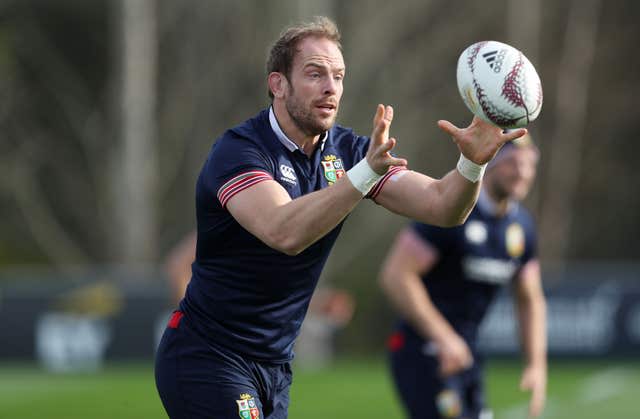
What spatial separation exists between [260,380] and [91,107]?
25.7 m

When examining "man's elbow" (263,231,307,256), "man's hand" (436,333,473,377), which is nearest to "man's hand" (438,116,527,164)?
"man's elbow" (263,231,307,256)

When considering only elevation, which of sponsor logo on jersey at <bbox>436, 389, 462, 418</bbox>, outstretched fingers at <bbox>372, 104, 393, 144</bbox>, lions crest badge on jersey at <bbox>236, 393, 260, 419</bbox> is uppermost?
outstretched fingers at <bbox>372, 104, 393, 144</bbox>

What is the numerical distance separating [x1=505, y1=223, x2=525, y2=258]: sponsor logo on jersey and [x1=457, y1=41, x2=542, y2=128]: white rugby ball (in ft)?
8.61

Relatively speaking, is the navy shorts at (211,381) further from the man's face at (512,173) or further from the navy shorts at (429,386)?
the man's face at (512,173)

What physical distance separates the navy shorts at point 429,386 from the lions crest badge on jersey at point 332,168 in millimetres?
2205

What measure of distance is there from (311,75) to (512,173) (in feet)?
7.95

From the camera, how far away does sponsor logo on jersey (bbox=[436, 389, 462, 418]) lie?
24.0 ft

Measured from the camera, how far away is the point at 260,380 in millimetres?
5594

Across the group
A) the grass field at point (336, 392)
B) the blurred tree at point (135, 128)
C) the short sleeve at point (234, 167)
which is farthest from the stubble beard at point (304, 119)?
the blurred tree at point (135, 128)

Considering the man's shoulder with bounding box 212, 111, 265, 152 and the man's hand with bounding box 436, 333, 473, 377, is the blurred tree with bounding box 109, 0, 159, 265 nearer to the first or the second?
the man's hand with bounding box 436, 333, 473, 377

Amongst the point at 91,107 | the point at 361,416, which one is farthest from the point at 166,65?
the point at 361,416

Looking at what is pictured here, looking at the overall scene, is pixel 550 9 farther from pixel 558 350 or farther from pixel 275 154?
pixel 275 154

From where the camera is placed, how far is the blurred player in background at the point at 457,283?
24.1 feet

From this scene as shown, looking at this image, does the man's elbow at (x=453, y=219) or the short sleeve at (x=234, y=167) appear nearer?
the short sleeve at (x=234, y=167)
